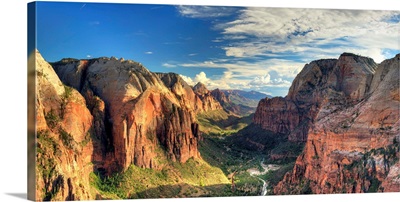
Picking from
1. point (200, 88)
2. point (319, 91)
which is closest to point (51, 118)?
point (200, 88)

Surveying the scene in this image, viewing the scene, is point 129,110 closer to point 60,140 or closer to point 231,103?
point 60,140

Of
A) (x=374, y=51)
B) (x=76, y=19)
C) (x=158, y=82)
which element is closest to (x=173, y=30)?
(x=158, y=82)

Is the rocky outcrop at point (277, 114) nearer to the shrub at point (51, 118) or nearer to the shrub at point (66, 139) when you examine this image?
the shrub at point (66, 139)

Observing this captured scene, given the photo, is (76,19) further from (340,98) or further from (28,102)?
(340,98)

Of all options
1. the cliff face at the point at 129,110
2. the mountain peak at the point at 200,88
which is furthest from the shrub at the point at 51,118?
the mountain peak at the point at 200,88

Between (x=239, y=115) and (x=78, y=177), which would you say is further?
(x=239, y=115)

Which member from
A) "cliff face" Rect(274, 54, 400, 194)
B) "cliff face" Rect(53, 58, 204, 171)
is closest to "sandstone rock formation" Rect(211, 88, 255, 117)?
"cliff face" Rect(53, 58, 204, 171)
